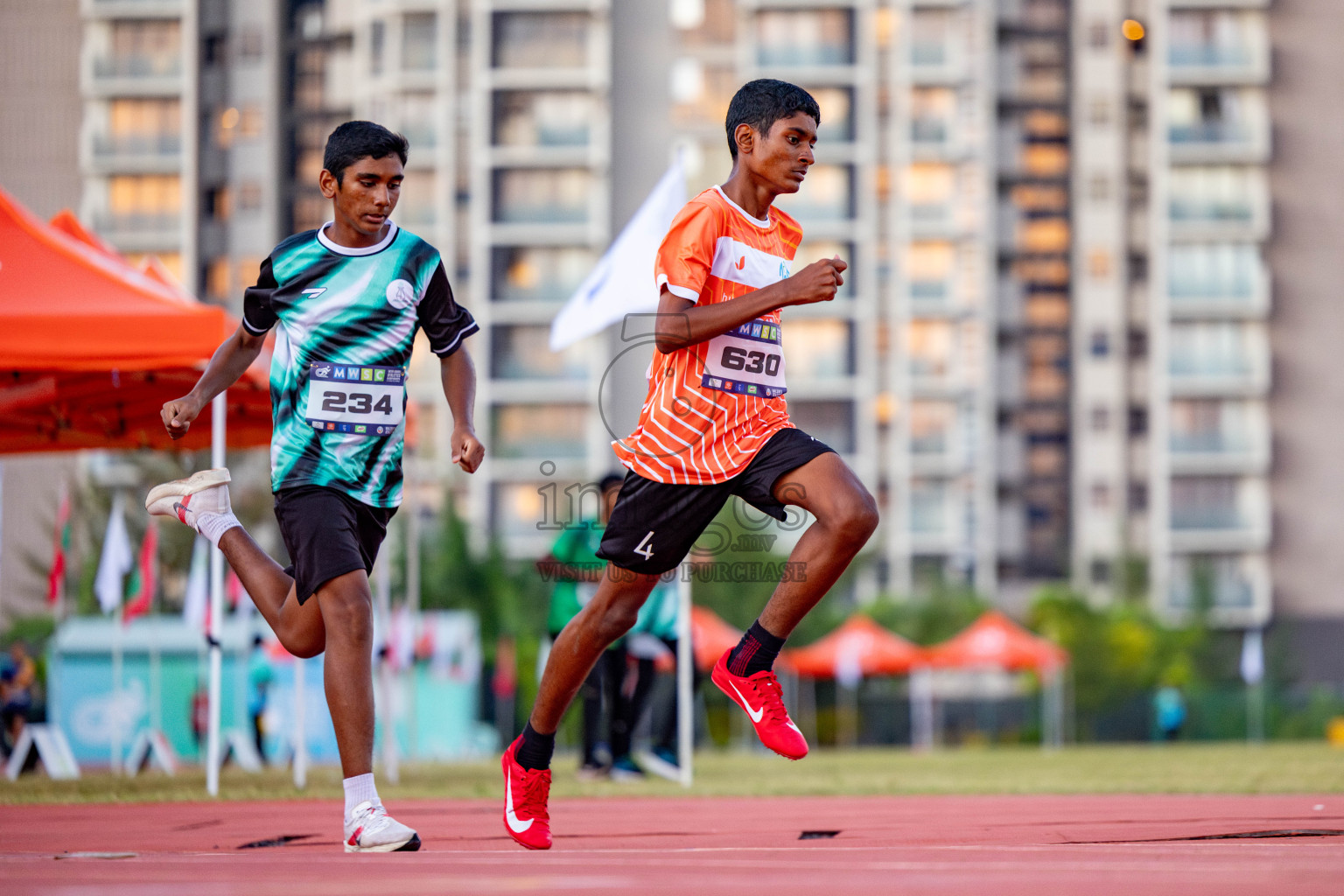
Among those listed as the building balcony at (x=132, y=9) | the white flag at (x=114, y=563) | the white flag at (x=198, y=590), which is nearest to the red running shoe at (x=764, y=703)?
the white flag at (x=114, y=563)

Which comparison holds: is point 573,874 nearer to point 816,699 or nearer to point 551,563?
point 551,563

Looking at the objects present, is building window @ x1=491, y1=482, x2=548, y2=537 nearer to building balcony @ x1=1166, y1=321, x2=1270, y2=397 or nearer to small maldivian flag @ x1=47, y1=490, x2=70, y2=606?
building balcony @ x1=1166, y1=321, x2=1270, y2=397

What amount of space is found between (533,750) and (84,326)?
15.3 feet

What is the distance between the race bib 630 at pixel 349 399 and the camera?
531 centimetres

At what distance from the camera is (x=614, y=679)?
1121 cm

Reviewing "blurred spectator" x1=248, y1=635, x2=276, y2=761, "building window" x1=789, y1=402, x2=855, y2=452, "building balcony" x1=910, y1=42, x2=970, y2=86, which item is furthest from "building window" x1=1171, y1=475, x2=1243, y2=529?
"blurred spectator" x1=248, y1=635, x2=276, y2=761

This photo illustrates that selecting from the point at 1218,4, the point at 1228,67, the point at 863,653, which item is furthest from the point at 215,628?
the point at 1218,4

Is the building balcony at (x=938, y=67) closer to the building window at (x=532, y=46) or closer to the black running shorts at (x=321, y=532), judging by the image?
the building window at (x=532, y=46)

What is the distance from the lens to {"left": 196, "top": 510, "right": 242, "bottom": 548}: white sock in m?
5.77

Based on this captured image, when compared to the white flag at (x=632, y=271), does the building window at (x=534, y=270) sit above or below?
above

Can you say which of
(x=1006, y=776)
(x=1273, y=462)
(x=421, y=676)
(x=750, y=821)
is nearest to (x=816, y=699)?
(x=421, y=676)

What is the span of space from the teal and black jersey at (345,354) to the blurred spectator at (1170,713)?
128 feet

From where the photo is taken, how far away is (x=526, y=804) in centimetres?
515

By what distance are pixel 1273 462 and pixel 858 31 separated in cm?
2169
